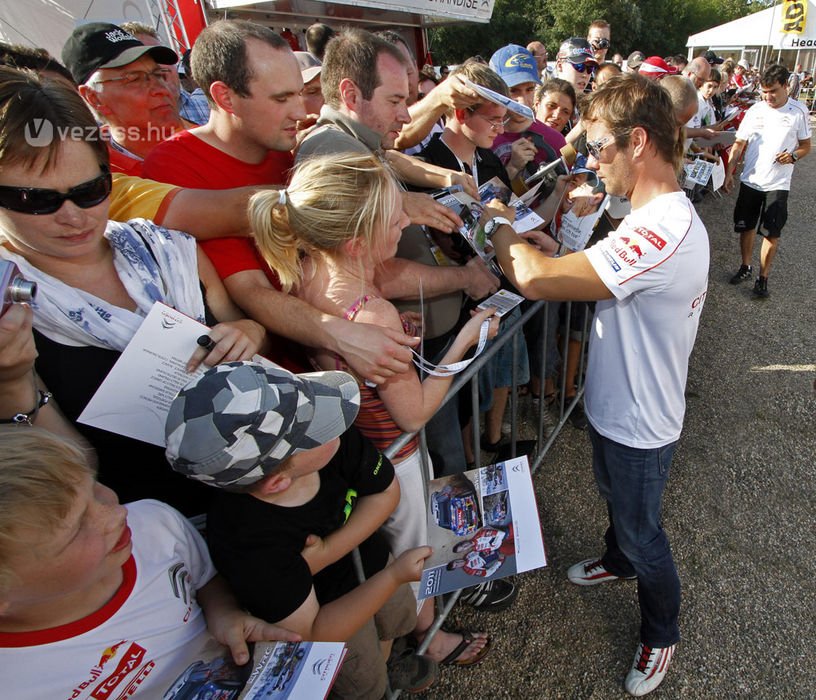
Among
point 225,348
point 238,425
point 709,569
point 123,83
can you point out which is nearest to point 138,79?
point 123,83

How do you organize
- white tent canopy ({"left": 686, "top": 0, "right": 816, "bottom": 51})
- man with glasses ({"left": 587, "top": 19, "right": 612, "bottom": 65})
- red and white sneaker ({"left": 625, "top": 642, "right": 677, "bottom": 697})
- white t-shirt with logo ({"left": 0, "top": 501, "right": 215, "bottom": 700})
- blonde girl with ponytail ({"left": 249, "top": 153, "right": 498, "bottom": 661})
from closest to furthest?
white t-shirt with logo ({"left": 0, "top": 501, "right": 215, "bottom": 700}) < blonde girl with ponytail ({"left": 249, "top": 153, "right": 498, "bottom": 661}) < red and white sneaker ({"left": 625, "top": 642, "right": 677, "bottom": 697}) < man with glasses ({"left": 587, "top": 19, "right": 612, "bottom": 65}) < white tent canopy ({"left": 686, "top": 0, "right": 816, "bottom": 51})

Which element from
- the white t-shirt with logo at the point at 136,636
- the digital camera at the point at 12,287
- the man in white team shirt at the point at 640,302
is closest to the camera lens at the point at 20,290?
the digital camera at the point at 12,287

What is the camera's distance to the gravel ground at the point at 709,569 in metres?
2.11

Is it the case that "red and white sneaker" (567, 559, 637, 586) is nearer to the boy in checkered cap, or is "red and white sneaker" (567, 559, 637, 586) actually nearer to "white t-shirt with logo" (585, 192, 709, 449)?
"white t-shirt with logo" (585, 192, 709, 449)

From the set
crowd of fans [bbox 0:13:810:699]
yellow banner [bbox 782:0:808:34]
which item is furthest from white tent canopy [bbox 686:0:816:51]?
crowd of fans [bbox 0:13:810:699]

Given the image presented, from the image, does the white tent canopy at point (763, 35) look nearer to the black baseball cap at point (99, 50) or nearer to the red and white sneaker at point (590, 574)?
the red and white sneaker at point (590, 574)

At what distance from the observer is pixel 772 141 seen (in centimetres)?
554

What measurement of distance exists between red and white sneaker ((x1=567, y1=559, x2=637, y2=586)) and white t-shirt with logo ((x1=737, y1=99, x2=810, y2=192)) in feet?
17.1

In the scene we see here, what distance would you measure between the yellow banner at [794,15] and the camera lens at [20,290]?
981 inches

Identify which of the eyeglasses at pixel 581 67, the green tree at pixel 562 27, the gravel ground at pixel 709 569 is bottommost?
the gravel ground at pixel 709 569

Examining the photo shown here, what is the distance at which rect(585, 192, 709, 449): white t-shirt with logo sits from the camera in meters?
1.61

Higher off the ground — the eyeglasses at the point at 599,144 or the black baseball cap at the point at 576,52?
the black baseball cap at the point at 576,52

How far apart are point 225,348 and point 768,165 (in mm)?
6498

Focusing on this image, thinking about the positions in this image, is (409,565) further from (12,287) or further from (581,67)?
(581,67)
